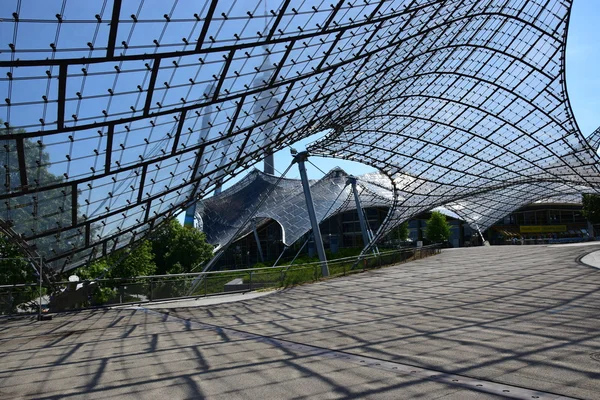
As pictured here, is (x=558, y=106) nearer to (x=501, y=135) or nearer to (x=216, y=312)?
(x=501, y=135)

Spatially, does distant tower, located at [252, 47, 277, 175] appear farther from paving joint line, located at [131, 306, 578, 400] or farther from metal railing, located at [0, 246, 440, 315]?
paving joint line, located at [131, 306, 578, 400]

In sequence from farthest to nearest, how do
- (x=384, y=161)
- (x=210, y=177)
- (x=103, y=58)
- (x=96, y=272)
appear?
(x=384, y=161), (x=96, y=272), (x=210, y=177), (x=103, y=58)

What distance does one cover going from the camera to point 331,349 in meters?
10.1

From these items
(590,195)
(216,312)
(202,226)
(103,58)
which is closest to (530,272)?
(216,312)

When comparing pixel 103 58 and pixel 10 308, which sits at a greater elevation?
pixel 103 58

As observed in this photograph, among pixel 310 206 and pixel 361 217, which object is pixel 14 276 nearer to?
pixel 310 206

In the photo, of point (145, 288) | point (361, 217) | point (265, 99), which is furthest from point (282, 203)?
point (145, 288)

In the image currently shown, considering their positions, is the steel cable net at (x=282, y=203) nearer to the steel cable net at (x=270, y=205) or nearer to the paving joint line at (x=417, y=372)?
the steel cable net at (x=270, y=205)

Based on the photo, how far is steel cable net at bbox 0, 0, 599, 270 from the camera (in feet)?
47.4

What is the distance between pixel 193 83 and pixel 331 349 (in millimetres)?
12298

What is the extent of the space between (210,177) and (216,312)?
513 inches

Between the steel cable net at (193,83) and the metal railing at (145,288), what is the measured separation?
279 centimetres

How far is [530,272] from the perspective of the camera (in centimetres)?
2414

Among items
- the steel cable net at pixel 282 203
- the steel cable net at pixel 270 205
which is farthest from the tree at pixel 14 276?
the steel cable net at pixel 270 205
